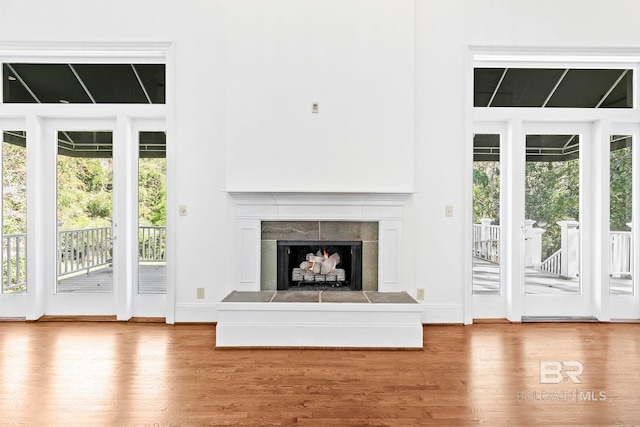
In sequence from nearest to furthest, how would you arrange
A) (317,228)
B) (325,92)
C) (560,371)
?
(560,371) < (325,92) < (317,228)

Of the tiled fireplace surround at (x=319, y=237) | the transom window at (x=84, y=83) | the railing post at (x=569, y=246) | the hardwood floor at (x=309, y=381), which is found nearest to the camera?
the hardwood floor at (x=309, y=381)

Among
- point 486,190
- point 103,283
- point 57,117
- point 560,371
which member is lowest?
point 560,371

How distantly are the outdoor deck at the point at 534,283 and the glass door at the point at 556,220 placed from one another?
0.01 meters

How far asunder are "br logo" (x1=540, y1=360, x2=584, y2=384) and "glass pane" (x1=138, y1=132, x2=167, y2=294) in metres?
3.38

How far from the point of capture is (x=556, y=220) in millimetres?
4086

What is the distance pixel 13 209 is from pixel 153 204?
1.41 m

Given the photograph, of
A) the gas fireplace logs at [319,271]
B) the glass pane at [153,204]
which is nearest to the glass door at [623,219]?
the gas fireplace logs at [319,271]

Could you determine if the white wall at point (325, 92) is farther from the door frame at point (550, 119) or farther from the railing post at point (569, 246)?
the railing post at point (569, 246)

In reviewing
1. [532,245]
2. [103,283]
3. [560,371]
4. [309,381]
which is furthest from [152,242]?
[532,245]

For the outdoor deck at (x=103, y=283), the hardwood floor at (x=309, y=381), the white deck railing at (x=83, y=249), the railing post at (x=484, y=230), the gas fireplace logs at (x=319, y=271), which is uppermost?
the railing post at (x=484, y=230)

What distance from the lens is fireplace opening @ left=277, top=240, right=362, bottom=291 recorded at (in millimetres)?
3918

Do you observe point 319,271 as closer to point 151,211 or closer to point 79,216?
point 151,211

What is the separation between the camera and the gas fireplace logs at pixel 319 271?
13.1ft

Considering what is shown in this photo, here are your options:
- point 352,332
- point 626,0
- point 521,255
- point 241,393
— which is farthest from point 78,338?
point 626,0
